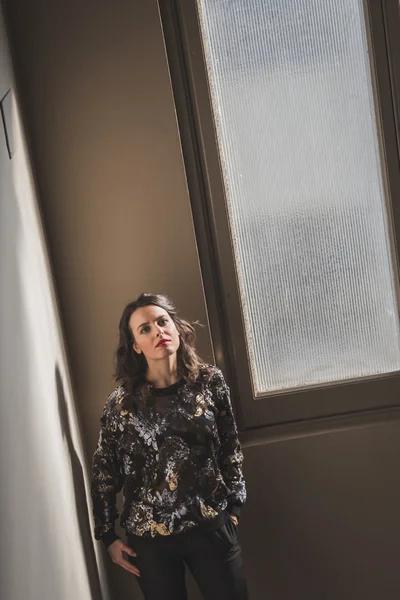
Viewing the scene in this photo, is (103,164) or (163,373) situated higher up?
(103,164)

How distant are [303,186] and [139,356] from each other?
75 centimetres

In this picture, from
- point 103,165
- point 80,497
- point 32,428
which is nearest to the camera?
point 32,428

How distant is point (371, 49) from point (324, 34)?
15 cm

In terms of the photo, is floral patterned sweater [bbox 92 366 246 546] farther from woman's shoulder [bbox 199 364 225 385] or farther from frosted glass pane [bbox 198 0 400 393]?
frosted glass pane [bbox 198 0 400 393]

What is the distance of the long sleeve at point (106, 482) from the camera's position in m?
1.90

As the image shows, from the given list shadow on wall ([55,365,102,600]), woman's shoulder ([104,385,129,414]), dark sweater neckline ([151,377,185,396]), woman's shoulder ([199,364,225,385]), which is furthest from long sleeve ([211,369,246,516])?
shadow on wall ([55,365,102,600])

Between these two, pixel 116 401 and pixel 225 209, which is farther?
pixel 225 209

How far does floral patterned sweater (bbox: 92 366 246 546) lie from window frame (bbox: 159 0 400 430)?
34 cm

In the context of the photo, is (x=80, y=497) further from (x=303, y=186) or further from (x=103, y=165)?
(x=303, y=186)

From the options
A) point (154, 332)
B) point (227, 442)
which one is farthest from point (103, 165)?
point (227, 442)

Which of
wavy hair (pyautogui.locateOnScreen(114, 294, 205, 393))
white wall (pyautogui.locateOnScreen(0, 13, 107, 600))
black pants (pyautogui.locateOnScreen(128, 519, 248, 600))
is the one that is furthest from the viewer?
wavy hair (pyautogui.locateOnScreen(114, 294, 205, 393))

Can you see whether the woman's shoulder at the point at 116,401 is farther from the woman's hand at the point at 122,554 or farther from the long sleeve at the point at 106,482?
the woman's hand at the point at 122,554

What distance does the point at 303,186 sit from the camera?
2.27m

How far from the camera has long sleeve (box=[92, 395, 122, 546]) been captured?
1904 mm
